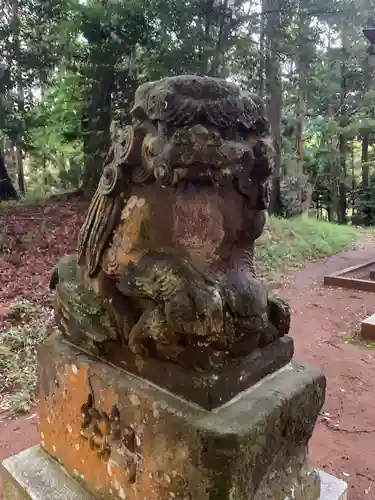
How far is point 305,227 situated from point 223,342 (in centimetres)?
924

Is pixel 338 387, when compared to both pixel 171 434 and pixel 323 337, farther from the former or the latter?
pixel 171 434

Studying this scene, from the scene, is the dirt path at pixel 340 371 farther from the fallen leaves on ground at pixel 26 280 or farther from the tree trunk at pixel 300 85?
the tree trunk at pixel 300 85

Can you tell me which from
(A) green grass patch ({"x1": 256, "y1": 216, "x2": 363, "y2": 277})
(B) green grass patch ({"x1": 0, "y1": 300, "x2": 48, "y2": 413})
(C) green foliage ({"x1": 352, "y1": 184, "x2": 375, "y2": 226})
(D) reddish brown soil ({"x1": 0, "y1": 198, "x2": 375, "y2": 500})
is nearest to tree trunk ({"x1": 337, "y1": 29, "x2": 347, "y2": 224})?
(C) green foliage ({"x1": 352, "y1": 184, "x2": 375, "y2": 226})

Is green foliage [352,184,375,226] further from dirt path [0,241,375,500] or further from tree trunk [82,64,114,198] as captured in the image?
tree trunk [82,64,114,198]

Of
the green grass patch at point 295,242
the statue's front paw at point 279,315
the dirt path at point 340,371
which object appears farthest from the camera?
the green grass patch at point 295,242

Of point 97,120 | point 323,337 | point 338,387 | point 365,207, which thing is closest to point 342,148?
point 365,207

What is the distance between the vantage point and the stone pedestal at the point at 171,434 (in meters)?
1.27

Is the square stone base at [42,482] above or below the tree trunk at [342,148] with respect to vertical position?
below

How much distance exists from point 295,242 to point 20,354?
6.37 metres

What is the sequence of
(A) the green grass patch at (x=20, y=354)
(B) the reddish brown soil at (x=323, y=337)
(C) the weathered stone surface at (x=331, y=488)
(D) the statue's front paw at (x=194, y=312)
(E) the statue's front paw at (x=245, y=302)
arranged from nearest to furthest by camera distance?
(D) the statue's front paw at (x=194, y=312) → (E) the statue's front paw at (x=245, y=302) → (C) the weathered stone surface at (x=331, y=488) → (B) the reddish brown soil at (x=323, y=337) → (A) the green grass patch at (x=20, y=354)

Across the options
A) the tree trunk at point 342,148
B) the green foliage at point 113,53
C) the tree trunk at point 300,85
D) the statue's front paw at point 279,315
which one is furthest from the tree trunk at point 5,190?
the tree trunk at point 342,148

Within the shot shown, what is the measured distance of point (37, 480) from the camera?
5.81ft

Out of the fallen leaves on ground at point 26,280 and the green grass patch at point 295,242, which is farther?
the green grass patch at point 295,242

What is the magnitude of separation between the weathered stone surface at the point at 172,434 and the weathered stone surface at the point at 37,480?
4cm
